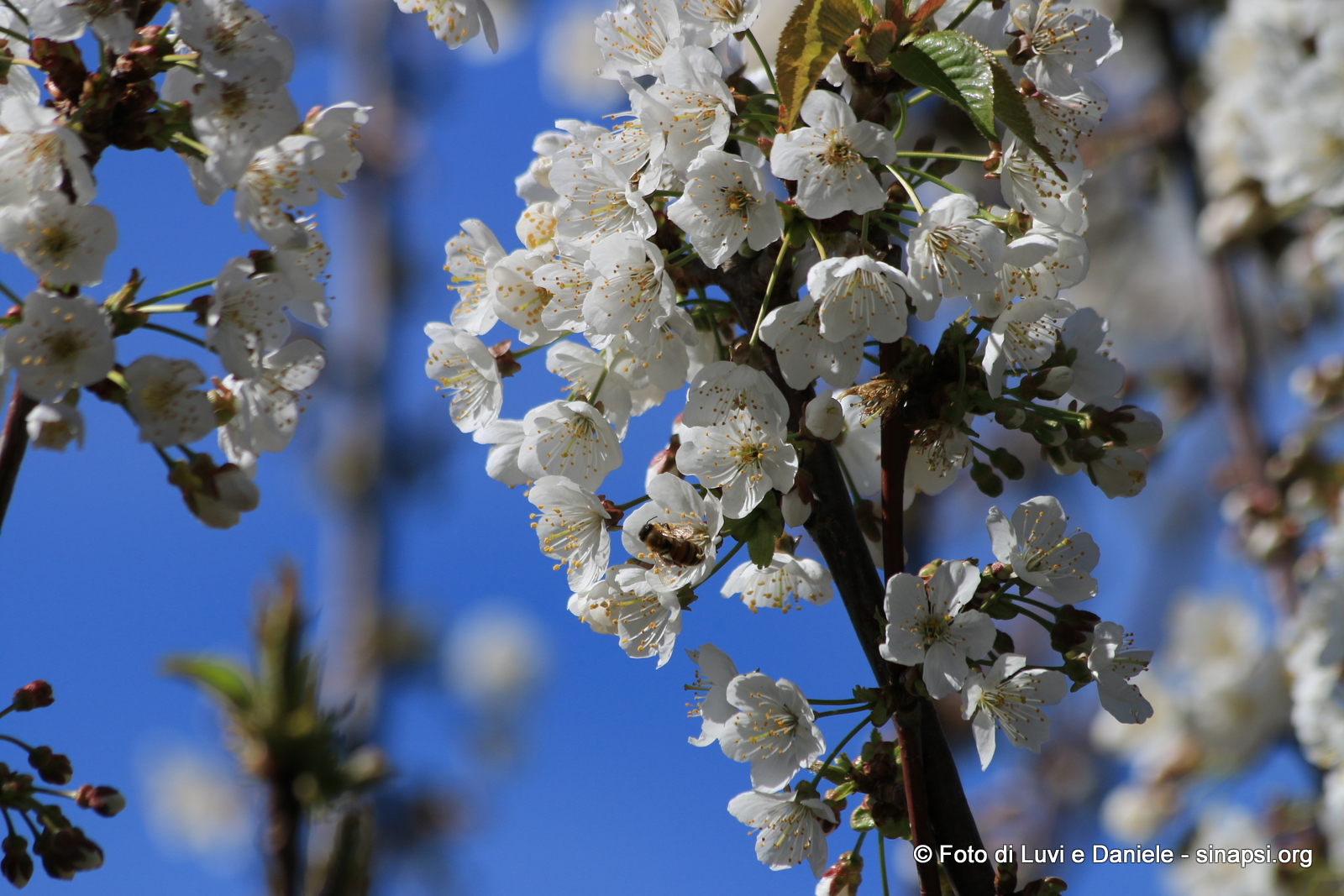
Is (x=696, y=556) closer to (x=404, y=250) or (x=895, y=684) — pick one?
(x=895, y=684)

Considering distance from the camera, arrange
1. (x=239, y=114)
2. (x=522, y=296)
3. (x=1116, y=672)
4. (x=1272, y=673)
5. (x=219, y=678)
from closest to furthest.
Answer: (x=239, y=114) → (x=1116, y=672) → (x=522, y=296) → (x=219, y=678) → (x=1272, y=673)

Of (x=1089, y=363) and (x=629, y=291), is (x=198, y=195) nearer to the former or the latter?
(x=629, y=291)

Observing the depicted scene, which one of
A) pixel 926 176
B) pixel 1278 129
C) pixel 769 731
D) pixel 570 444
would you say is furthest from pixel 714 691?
pixel 1278 129

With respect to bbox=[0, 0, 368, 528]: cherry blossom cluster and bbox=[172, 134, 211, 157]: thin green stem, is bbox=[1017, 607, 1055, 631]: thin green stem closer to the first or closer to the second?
bbox=[0, 0, 368, 528]: cherry blossom cluster

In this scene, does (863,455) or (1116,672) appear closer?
(1116,672)

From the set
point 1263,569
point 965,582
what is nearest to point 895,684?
point 965,582

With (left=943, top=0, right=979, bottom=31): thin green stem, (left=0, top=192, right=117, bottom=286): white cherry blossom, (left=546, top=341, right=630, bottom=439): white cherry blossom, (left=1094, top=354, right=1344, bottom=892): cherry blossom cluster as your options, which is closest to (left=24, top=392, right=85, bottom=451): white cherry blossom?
(left=0, top=192, right=117, bottom=286): white cherry blossom

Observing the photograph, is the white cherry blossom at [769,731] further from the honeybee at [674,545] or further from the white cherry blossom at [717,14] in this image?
the white cherry blossom at [717,14]
